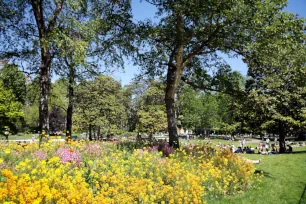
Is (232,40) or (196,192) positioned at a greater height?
(232,40)

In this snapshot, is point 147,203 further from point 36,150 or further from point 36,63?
point 36,63

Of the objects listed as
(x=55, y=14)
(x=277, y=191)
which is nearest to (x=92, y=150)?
(x=277, y=191)

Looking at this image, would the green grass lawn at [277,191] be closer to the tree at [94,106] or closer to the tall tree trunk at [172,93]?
the tall tree trunk at [172,93]

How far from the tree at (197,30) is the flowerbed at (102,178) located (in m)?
3.96

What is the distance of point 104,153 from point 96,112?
23891 millimetres

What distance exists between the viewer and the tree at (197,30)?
9891 mm

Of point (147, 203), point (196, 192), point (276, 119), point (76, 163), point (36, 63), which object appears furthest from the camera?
point (276, 119)

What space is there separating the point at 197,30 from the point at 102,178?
7714mm

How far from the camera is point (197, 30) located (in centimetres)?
1116

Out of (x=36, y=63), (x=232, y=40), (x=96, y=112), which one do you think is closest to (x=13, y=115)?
(x=96, y=112)

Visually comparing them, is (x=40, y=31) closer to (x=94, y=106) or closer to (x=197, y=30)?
(x=197, y=30)

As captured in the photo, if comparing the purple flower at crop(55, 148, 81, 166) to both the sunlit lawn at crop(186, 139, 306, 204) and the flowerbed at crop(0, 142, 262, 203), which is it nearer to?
the flowerbed at crop(0, 142, 262, 203)

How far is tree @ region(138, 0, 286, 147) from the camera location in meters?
9.89

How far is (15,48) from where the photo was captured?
534 inches
